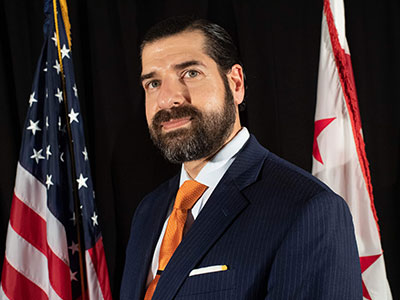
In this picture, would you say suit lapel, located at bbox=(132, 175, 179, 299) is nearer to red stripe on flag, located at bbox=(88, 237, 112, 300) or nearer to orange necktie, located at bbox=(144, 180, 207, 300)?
orange necktie, located at bbox=(144, 180, 207, 300)

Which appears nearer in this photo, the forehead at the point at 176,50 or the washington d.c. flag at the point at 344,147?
the forehead at the point at 176,50

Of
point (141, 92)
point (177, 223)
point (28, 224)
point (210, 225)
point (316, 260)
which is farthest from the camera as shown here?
point (141, 92)

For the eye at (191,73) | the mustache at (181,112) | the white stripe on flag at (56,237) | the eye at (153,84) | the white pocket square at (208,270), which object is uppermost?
the eye at (191,73)

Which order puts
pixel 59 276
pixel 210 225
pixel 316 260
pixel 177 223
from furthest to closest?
pixel 59 276 → pixel 177 223 → pixel 210 225 → pixel 316 260

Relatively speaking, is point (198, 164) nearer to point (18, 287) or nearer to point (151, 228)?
point (151, 228)

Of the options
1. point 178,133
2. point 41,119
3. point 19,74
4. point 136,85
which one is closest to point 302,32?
point 136,85

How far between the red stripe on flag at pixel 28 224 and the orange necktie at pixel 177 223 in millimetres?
888

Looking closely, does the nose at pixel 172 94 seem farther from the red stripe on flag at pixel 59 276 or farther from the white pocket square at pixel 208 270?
the red stripe on flag at pixel 59 276

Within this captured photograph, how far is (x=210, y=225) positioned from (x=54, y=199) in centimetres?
102

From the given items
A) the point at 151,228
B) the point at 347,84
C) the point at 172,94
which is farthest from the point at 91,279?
the point at 347,84

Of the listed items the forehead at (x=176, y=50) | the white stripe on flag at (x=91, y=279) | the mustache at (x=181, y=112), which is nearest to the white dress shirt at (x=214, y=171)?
the mustache at (x=181, y=112)

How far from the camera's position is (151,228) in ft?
4.50

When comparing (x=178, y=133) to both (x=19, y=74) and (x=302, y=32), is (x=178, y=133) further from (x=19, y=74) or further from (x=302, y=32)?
(x=19, y=74)

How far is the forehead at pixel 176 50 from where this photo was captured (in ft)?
4.02
